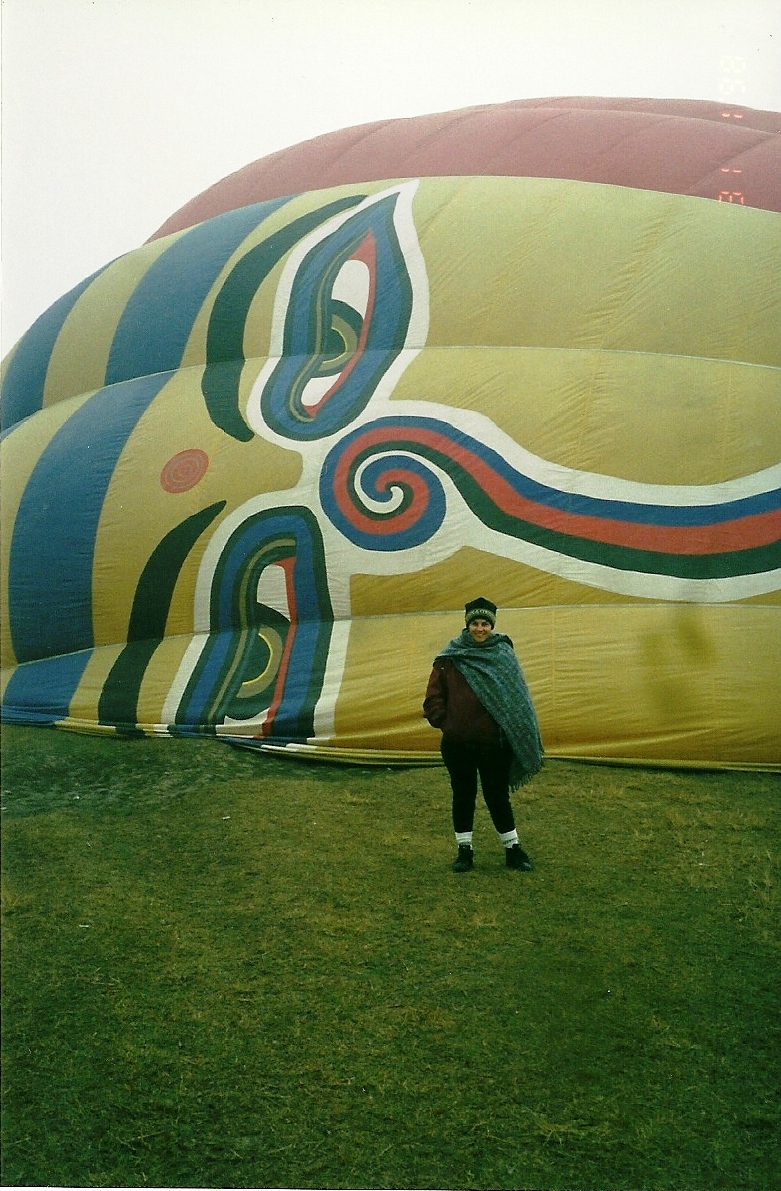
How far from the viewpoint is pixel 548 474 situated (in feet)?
12.6

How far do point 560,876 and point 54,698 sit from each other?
2.00m

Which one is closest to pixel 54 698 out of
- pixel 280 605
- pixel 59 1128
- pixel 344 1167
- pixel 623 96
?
pixel 280 605

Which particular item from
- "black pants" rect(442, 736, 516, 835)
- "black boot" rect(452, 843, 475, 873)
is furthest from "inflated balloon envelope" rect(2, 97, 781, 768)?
"black boot" rect(452, 843, 475, 873)

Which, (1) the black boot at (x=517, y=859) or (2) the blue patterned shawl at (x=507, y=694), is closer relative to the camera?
(1) the black boot at (x=517, y=859)

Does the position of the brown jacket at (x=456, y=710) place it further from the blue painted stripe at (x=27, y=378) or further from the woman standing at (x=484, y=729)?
the blue painted stripe at (x=27, y=378)

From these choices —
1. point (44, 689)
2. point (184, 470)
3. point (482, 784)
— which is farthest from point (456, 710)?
point (44, 689)

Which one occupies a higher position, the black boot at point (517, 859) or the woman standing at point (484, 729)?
the woman standing at point (484, 729)

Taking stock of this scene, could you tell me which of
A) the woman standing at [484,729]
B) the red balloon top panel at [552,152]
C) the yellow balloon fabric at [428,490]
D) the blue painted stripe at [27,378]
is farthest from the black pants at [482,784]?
the blue painted stripe at [27,378]

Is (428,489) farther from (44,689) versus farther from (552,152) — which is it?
(552,152)

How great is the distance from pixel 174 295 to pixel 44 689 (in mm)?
1754

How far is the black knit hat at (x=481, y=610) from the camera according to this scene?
3.64 m

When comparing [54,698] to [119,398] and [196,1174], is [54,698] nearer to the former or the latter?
[119,398]

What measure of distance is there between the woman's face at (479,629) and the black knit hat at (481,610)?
0.7 inches

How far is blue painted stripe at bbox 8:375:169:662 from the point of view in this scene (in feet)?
14.1
